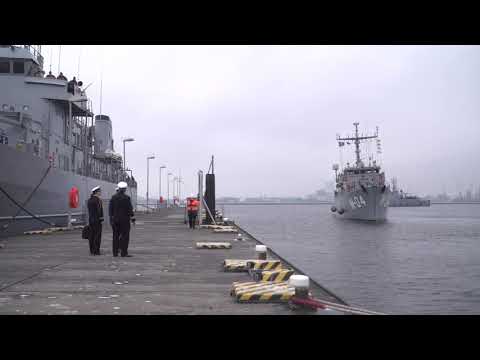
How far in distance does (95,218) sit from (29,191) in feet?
32.7

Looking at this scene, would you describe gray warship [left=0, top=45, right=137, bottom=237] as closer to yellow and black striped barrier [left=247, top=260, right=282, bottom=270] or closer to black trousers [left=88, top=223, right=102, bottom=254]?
black trousers [left=88, top=223, right=102, bottom=254]

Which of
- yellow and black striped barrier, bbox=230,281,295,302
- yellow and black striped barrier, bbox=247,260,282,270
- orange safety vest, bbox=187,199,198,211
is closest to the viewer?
yellow and black striped barrier, bbox=230,281,295,302

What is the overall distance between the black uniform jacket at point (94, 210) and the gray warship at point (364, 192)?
55854 millimetres

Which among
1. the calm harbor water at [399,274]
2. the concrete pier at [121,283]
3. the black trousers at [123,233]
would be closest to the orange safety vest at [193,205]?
the calm harbor water at [399,274]

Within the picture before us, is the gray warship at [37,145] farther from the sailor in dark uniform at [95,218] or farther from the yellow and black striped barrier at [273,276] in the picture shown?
the yellow and black striped barrier at [273,276]

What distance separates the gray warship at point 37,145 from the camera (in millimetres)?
19516

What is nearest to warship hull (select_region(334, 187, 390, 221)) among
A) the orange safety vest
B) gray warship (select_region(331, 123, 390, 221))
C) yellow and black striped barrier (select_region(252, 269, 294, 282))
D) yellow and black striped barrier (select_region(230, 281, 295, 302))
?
gray warship (select_region(331, 123, 390, 221))

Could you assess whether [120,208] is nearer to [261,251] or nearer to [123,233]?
[123,233]

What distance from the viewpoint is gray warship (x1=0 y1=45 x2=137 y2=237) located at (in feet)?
64.0

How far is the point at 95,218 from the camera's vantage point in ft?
41.3
